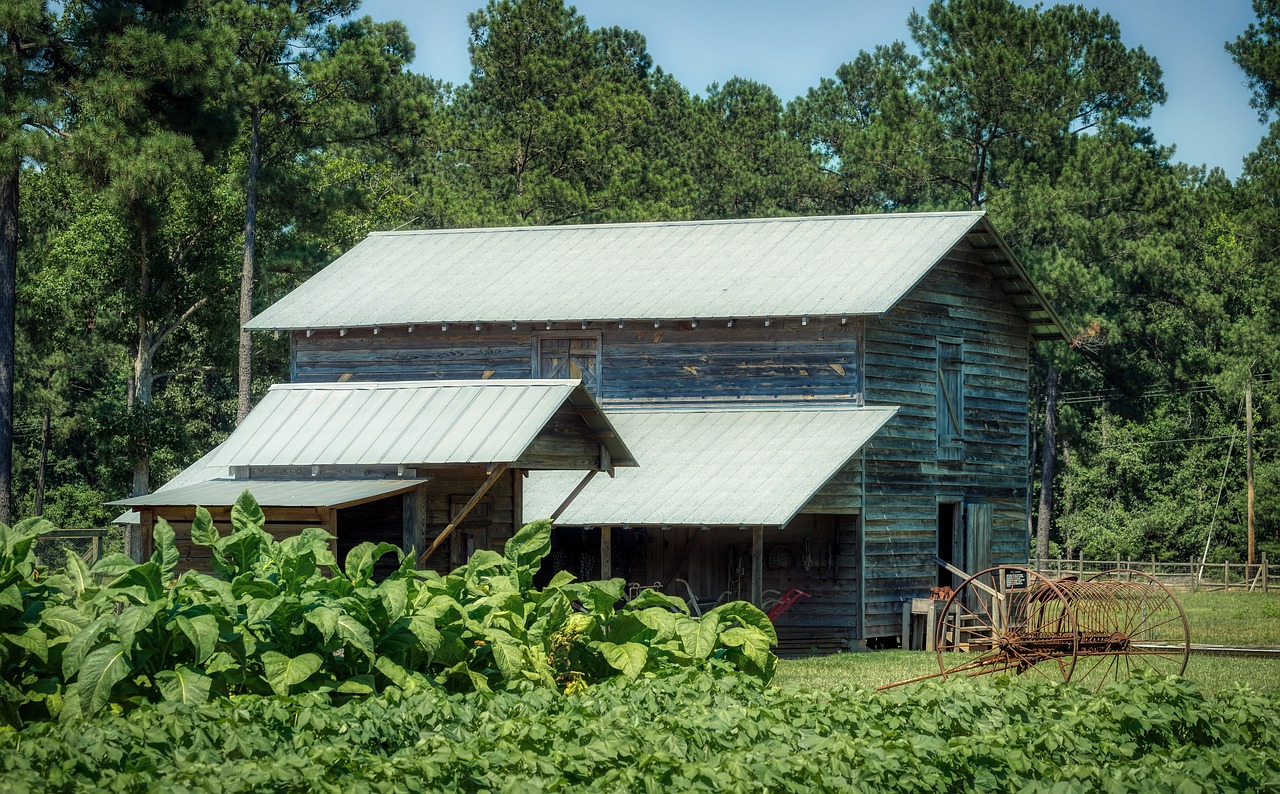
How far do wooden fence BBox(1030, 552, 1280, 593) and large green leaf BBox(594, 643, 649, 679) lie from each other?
1295 inches

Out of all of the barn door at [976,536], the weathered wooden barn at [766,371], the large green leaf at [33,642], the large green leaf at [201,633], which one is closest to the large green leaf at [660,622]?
the large green leaf at [201,633]

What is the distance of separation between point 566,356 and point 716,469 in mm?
4588

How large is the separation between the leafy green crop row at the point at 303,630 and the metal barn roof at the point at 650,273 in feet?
46.7

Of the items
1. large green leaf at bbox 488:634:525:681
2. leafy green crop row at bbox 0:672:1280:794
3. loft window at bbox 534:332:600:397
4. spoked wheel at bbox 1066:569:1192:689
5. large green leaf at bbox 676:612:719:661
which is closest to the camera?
leafy green crop row at bbox 0:672:1280:794

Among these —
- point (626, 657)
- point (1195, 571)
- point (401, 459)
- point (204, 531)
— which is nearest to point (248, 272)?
point (401, 459)

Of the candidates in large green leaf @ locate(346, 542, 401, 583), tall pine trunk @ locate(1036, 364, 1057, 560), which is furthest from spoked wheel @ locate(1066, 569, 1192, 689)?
tall pine trunk @ locate(1036, 364, 1057, 560)

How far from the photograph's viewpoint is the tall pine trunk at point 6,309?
1041 inches

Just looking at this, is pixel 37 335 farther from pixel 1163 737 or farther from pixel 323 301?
pixel 1163 737

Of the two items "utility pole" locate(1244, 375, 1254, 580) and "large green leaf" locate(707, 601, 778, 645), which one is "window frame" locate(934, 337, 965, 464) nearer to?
"large green leaf" locate(707, 601, 778, 645)

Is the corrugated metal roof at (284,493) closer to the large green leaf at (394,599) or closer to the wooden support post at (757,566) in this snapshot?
the wooden support post at (757,566)

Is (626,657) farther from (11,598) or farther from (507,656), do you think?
(11,598)

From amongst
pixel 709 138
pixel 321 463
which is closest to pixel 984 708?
pixel 321 463

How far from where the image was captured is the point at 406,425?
17797 millimetres

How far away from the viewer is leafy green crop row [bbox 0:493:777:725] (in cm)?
870
